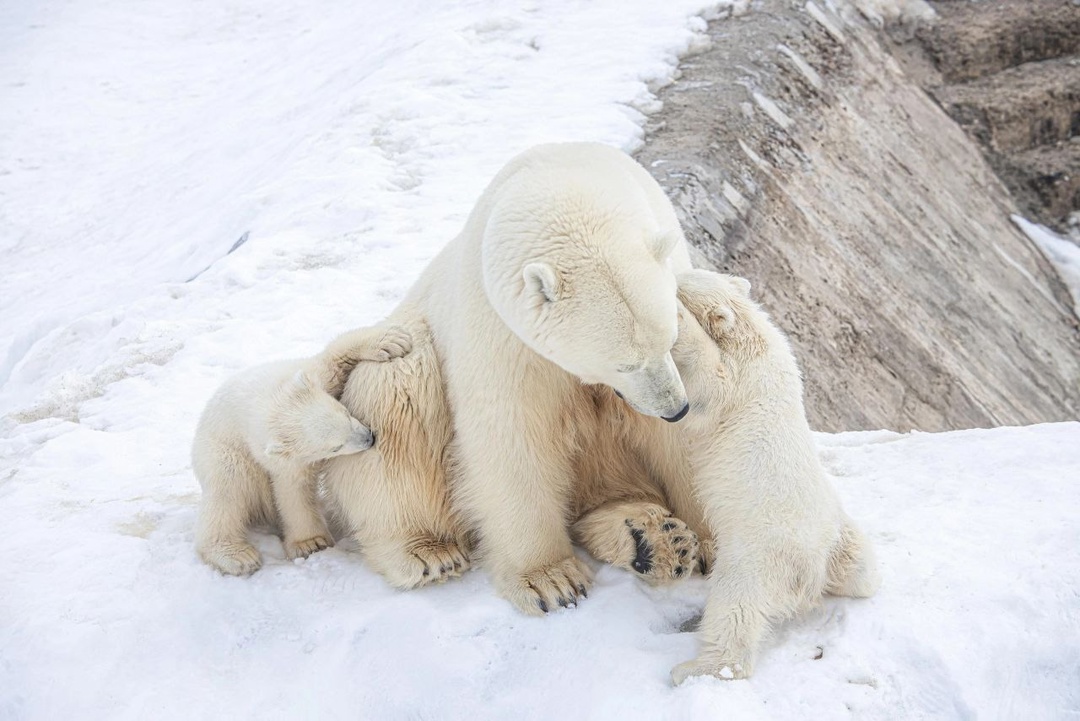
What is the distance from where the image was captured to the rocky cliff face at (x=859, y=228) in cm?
813

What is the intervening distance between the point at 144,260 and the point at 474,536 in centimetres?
780

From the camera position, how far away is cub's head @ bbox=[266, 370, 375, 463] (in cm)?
352

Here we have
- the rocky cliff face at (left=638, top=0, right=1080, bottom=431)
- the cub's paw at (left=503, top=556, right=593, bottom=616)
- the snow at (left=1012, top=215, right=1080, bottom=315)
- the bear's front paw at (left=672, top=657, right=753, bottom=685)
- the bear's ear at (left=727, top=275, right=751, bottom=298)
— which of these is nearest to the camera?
the bear's front paw at (left=672, top=657, right=753, bottom=685)

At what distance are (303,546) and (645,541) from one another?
1390mm

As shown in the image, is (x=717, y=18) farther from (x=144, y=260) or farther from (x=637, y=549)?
(x=637, y=549)

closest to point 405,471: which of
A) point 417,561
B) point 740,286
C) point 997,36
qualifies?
point 417,561

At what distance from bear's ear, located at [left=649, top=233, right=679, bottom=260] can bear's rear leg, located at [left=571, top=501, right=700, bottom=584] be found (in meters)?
0.97

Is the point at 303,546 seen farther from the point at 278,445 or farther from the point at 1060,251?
the point at 1060,251

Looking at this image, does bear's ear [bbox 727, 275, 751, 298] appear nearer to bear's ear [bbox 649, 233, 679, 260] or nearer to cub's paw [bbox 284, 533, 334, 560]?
bear's ear [bbox 649, 233, 679, 260]

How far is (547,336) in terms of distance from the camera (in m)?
2.97

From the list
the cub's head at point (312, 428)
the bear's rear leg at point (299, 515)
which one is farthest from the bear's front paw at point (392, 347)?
the bear's rear leg at point (299, 515)

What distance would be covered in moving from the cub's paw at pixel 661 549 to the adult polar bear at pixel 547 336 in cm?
14

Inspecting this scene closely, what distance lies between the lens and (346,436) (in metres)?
3.51

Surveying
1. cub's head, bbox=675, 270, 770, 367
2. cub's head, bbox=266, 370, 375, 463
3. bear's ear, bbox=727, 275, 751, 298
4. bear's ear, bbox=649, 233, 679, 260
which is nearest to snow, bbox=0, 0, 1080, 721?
cub's head, bbox=266, 370, 375, 463
